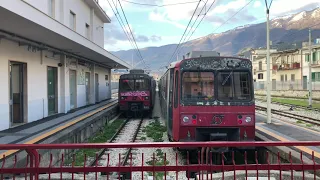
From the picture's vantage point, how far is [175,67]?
8812 millimetres

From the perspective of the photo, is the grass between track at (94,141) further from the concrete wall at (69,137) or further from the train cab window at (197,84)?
the train cab window at (197,84)

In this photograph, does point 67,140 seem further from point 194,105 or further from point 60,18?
point 60,18

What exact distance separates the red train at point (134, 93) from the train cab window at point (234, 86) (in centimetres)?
1196

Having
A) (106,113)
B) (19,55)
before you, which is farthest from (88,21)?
(19,55)

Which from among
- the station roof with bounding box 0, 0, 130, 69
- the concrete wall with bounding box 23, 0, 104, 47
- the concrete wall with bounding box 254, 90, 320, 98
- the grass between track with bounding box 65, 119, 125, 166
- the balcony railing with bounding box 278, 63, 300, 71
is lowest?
the grass between track with bounding box 65, 119, 125, 166

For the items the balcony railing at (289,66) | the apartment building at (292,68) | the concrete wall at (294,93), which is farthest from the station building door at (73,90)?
the balcony railing at (289,66)

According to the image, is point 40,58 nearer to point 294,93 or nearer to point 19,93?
point 19,93

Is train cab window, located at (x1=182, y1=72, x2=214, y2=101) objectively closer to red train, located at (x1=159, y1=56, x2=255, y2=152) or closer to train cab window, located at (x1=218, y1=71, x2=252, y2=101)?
red train, located at (x1=159, y1=56, x2=255, y2=152)

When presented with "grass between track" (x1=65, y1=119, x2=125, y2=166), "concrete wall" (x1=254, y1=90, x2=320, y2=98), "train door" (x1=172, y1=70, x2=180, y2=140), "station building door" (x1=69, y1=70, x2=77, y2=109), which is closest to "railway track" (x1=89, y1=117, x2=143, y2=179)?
"grass between track" (x1=65, y1=119, x2=125, y2=166)

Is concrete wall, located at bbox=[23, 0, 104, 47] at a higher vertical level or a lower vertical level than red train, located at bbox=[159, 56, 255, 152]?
higher

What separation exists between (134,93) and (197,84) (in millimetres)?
11950

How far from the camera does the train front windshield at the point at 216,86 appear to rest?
27.0 ft

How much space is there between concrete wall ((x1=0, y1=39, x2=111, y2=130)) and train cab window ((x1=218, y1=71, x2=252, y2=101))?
731cm

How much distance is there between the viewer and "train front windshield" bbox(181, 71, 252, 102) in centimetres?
823
